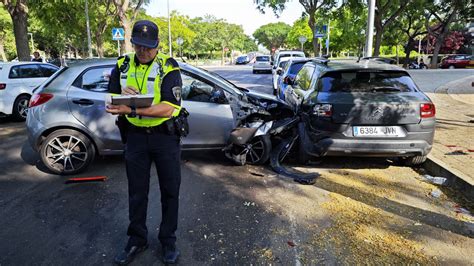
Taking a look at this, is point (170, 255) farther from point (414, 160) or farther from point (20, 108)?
point (20, 108)

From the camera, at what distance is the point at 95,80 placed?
5270 mm

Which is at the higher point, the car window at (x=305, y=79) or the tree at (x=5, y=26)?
the tree at (x=5, y=26)

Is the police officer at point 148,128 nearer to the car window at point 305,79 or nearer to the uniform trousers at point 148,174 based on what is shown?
the uniform trousers at point 148,174

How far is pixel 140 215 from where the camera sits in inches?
122

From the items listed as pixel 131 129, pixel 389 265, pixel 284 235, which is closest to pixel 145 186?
pixel 131 129

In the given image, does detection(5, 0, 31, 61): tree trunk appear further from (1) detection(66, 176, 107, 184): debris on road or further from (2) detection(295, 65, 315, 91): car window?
(2) detection(295, 65, 315, 91): car window

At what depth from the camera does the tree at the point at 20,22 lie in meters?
14.3

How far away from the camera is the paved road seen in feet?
10.6

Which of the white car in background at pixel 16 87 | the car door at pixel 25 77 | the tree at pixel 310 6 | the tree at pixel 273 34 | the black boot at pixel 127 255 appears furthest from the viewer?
the tree at pixel 273 34

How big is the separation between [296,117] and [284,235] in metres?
2.58

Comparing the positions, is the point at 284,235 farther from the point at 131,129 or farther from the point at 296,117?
the point at 296,117

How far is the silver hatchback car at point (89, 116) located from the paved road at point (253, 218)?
36 cm

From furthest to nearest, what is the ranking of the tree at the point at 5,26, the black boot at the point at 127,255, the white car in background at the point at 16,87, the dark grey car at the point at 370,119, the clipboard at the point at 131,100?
the tree at the point at 5,26 < the white car in background at the point at 16,87 < the dark grey car at the point at 370,119 < the black boot at the point at 127,255 < the clipboard at the point at 131,100

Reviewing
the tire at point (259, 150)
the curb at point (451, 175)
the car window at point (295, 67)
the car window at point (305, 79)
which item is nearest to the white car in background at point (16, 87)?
the tire at point (259, 150)
